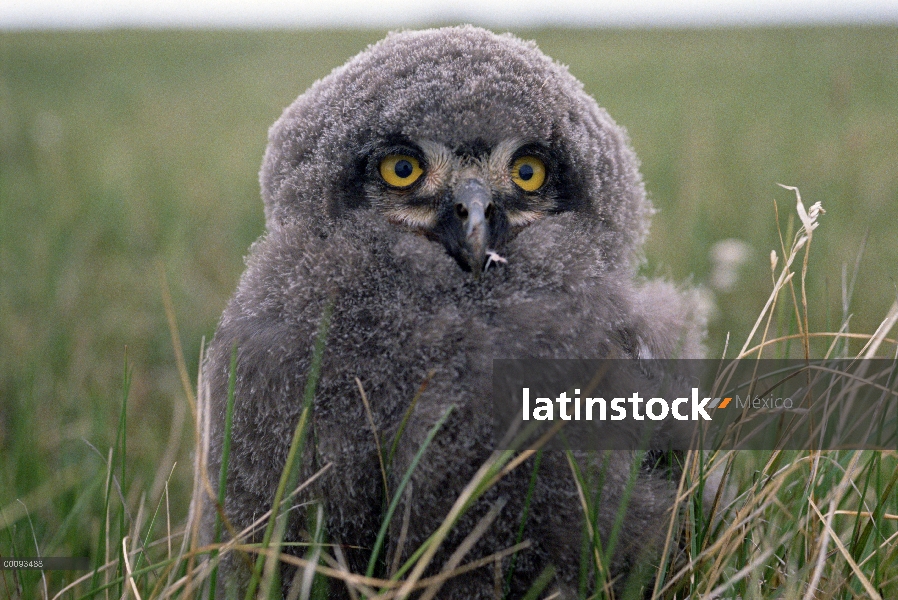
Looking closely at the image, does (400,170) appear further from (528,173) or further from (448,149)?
(528,173)

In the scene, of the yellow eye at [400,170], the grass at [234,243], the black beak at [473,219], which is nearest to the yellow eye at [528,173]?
the black beak at [473,219]

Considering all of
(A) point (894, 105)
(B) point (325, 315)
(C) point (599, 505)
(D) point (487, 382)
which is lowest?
(C) point (599, 505)

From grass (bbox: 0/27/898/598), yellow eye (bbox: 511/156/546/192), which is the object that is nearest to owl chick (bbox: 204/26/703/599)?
yellow eye (bbox: 511/156/546/192)

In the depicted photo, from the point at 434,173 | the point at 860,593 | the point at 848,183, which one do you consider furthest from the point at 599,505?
the point at 848,183

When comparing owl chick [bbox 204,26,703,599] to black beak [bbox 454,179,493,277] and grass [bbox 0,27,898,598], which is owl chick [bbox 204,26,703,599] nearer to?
black beak [bbox 454,179,493,277]

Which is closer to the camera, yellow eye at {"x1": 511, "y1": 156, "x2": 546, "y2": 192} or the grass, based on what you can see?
the grass

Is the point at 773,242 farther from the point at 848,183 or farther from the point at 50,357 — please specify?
the point at 50,357

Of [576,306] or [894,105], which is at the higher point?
[894,105]

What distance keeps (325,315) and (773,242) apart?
4129mm

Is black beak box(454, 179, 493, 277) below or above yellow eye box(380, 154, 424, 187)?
below

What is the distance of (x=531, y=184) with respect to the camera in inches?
94.3

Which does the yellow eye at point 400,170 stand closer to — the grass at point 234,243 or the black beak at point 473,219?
the black beak at point 473,219

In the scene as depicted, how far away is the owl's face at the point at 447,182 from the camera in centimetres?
229

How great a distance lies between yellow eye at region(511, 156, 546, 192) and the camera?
2371 millimetres
